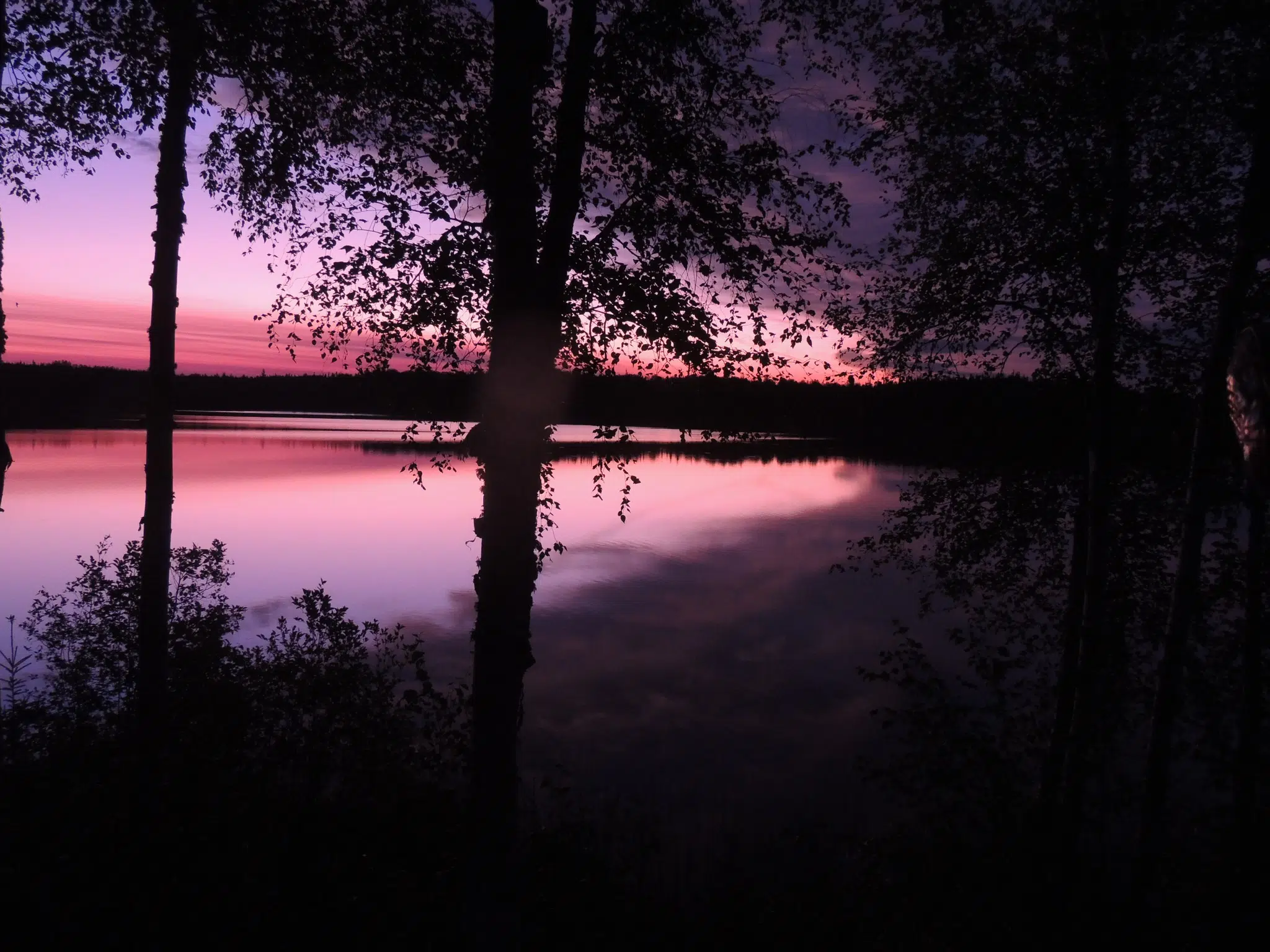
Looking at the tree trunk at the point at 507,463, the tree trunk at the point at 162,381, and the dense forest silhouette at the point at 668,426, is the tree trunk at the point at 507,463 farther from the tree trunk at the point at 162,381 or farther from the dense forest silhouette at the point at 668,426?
the tree trunk at the point at 162,381

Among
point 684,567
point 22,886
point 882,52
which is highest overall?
point 882,52

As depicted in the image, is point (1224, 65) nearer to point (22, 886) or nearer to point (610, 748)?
point (22, 886)

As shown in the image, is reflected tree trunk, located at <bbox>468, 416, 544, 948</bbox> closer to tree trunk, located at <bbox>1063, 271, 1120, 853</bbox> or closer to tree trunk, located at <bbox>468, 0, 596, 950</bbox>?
tree trunk, located at <bbox>468, 0, 596, 950</bbox>

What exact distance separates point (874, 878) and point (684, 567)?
94.4 ft

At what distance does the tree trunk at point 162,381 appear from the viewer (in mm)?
8164

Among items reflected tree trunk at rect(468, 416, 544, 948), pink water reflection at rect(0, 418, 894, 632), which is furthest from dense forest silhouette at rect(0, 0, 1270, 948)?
pink water reflection at rect(0, 418, 894, 632)

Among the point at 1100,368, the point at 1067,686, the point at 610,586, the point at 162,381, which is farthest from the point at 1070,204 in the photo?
the point at 610,586

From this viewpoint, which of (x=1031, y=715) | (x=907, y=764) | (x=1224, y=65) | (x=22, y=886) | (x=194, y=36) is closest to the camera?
(x=22, y=886)

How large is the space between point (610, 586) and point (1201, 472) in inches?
1125

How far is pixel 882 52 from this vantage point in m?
11.5

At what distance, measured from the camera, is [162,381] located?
8.70 meters

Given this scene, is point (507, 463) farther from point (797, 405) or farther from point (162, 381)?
point (162, 381)

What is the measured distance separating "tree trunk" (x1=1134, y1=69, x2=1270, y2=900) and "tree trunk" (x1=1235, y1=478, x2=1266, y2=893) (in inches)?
102

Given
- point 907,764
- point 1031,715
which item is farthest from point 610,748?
point 1031,715
